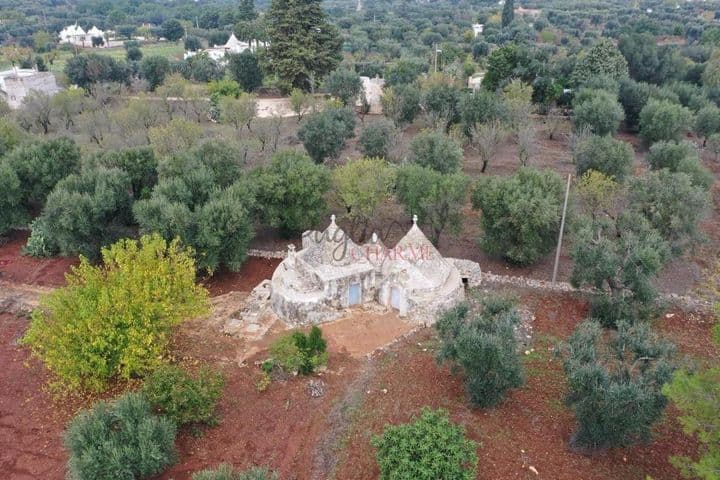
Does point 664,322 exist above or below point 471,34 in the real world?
below

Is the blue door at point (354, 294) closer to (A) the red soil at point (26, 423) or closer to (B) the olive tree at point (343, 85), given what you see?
(A) the red soil at point (26, 423)

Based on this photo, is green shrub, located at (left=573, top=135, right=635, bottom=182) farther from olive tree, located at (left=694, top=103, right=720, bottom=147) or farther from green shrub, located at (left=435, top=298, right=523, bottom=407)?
green shrub, located at (left=435, top=298, right=523, bottom=407)

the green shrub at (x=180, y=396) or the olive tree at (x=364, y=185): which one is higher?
the olive tree at (x=364, y=185)

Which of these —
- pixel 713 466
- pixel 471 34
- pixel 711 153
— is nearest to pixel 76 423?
pixel 713 466

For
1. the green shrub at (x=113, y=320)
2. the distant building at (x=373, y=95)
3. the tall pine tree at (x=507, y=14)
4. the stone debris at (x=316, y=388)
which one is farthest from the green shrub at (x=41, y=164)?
the tall pine tree at (x=507, y=14)

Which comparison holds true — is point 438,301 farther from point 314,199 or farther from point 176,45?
point 176,45

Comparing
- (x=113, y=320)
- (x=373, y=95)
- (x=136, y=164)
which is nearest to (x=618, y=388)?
(x=113, y=320)
